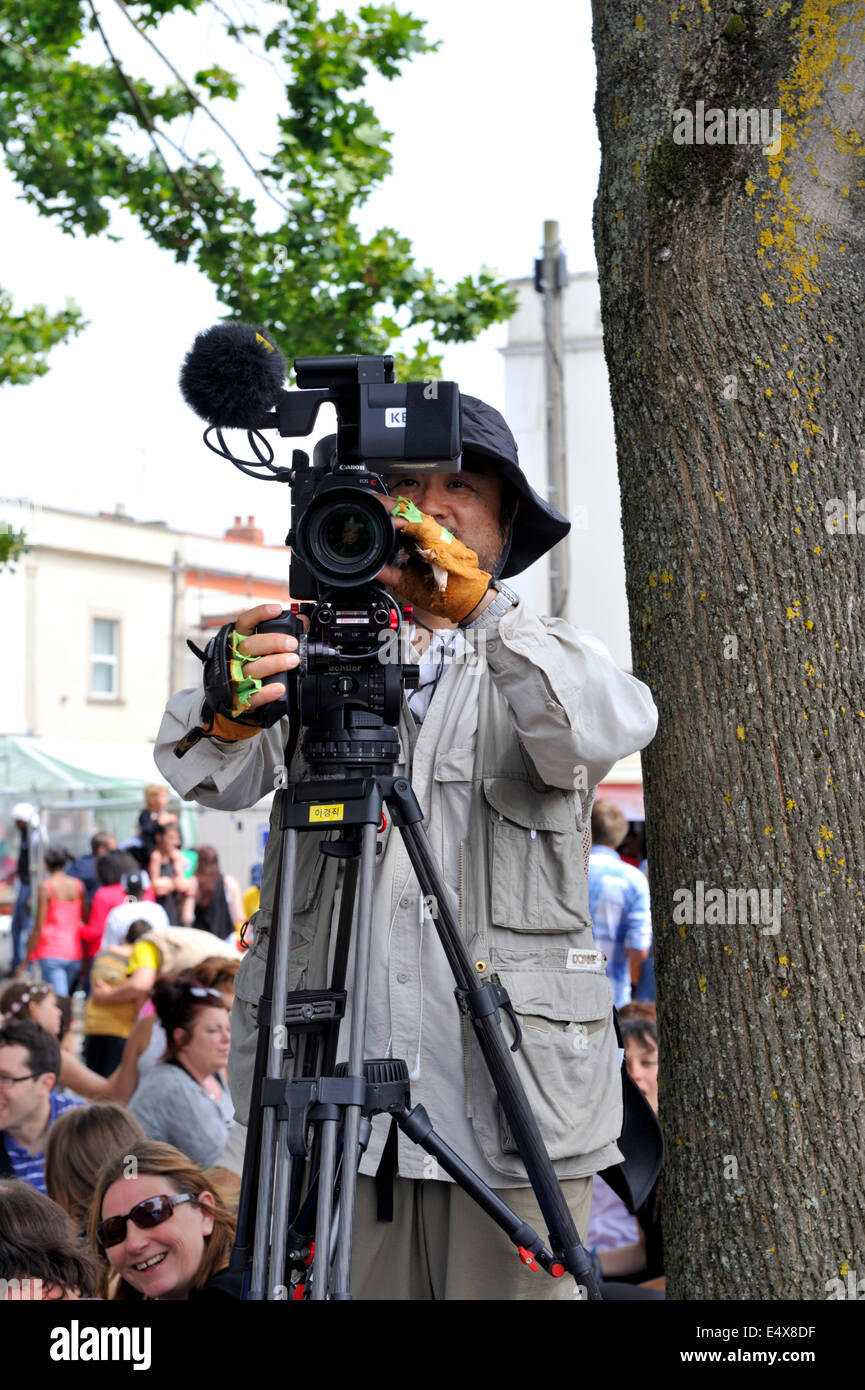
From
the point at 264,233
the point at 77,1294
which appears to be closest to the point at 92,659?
the point at 264,233

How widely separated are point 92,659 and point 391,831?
2412cm

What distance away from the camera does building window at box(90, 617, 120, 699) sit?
84.7 feet

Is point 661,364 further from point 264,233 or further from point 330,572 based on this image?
point 264,233

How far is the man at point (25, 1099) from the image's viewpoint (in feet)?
15.2

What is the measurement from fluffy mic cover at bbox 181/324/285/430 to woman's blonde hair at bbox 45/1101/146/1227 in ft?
7.77

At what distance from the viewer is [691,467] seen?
235 cm

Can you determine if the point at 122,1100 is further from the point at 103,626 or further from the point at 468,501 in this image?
the point at 103,626

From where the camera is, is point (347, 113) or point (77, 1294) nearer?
point (77, 1294)

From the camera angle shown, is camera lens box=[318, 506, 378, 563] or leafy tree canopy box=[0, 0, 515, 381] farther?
leafy tree canopy box=[0, 0, 515, 381]

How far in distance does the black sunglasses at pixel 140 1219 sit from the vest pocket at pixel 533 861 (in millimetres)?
1582

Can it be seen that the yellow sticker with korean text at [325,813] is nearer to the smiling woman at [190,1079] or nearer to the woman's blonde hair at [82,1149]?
the woman's blonde hair at [82,1149]

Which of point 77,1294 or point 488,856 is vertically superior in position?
point 488,856

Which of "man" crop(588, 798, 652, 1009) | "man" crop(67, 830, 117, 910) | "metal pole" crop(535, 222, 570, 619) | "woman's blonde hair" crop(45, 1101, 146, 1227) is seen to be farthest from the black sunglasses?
"metal pole" crop(535, 222, 570, 619)

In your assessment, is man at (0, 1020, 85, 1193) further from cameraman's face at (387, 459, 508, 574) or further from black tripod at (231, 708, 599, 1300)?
cameraman's face at (387, 459, 508, 574)
